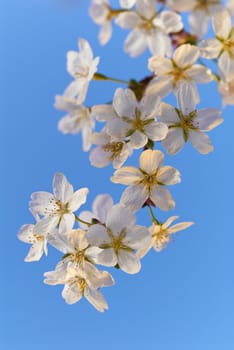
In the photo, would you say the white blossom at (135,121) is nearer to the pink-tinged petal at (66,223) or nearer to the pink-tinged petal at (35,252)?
the pink-tinged petal at (66,223)

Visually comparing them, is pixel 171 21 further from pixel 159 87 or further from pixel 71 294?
pixel 71 294

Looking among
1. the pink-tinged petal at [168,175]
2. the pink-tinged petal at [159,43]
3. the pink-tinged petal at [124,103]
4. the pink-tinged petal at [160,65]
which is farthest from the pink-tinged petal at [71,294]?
the pink-tinged petal at [159,43]

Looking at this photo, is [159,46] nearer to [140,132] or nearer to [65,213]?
[140,132]

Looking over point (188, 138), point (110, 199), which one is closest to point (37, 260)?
point (110, 199)

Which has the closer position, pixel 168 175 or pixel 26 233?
pixel 168 175

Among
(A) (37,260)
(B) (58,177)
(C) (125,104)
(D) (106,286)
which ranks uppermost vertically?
(C) (125,104)

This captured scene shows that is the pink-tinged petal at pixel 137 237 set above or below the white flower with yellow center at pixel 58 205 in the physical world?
below

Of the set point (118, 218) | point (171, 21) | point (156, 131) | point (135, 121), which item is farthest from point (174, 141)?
point (171, 21)
